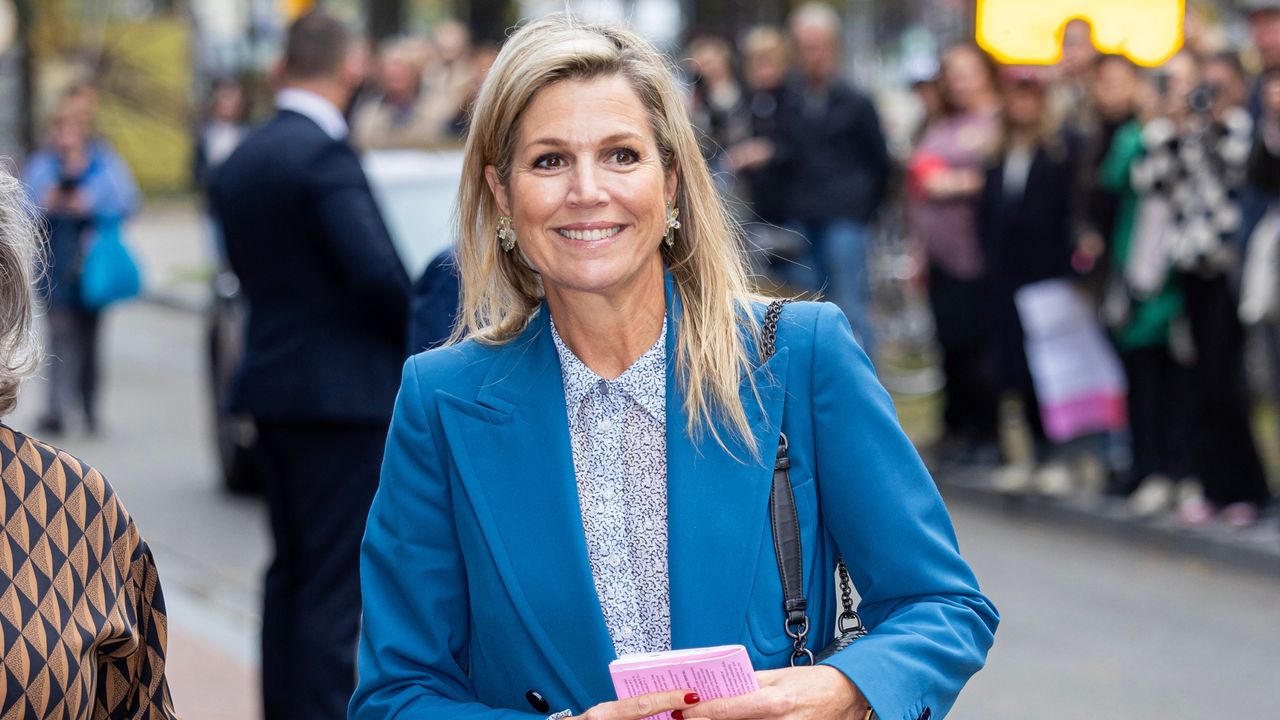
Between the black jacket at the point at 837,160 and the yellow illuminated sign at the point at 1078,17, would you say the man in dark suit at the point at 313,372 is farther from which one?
the black jacket at the point at 837,160

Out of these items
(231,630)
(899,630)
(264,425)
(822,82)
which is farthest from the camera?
(822,82)

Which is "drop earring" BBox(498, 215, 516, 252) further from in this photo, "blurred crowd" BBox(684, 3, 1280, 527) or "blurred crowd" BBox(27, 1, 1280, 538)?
"blurred crowd" BBox(684, 3, 1280, 527)

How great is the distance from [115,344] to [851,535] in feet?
52.9

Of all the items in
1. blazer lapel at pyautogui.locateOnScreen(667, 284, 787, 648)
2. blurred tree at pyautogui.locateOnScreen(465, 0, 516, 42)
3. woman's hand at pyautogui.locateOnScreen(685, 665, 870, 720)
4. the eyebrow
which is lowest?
woman's hand at pyautogui.locateOnScreen(685, 665, 870, 720)

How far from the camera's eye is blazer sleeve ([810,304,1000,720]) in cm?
259

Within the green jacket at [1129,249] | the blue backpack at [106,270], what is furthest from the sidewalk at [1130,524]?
the blue backpack at [106,270]

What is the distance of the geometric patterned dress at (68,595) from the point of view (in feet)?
8.17

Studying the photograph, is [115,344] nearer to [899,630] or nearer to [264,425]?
[264,425]

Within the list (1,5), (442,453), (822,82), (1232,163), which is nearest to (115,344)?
(822,82)

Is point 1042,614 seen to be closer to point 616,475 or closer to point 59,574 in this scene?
point 616,475

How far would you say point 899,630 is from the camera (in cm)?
259

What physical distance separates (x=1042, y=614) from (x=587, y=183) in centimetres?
561

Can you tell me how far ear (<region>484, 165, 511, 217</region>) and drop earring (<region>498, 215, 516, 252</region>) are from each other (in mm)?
21

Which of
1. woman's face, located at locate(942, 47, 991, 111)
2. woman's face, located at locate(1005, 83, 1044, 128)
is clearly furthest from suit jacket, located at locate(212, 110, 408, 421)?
woman's face, located at locate(942, 47, 991, 111)
